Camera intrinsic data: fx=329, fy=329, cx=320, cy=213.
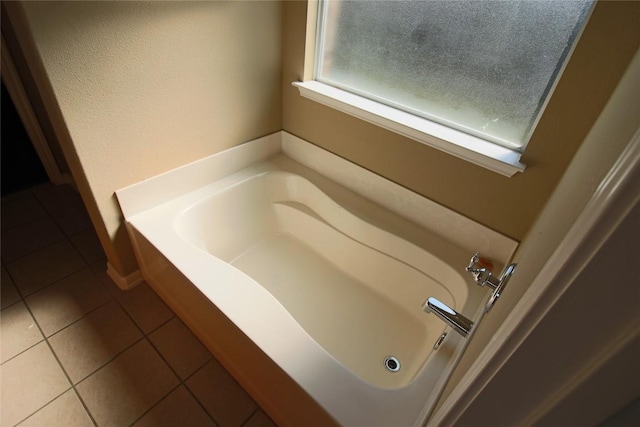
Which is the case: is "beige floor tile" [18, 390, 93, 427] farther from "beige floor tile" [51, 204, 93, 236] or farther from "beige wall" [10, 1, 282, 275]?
"beige floor tile" [51, 204, 93, 236]

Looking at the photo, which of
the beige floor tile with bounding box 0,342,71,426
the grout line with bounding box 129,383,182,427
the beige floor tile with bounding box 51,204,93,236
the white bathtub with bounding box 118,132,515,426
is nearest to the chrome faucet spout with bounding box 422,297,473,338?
the white bathtub with bounding box 118,132,515,426

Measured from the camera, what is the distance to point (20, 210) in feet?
6.65

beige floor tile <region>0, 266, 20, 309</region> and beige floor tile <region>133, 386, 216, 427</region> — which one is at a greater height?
beige floor tile <region>0, 266, 20, 309</region>

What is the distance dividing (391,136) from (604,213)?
1242 mm

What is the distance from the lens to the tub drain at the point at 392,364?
1320 mm

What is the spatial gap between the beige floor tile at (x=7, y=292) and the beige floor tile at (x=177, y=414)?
93 cm

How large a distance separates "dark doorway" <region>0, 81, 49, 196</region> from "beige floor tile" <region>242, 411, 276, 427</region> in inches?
85.6

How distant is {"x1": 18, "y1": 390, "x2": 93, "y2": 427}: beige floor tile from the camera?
3.84 ft

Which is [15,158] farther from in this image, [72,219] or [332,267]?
[332,267]

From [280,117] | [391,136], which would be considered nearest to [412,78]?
[391,136]

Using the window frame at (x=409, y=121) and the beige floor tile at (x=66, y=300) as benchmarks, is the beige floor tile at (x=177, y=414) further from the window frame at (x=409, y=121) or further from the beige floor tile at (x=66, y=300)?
the window frame at (x=409, y=121)

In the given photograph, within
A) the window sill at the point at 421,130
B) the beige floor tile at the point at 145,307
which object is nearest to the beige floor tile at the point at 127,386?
the beige floor tile at the point at 145,307

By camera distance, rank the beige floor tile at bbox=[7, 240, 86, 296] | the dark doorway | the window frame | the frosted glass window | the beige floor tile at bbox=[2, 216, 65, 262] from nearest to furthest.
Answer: the frosted glass window → the window frame → the beige floor tile at bbox=[7, 240, 86, 296] → the beige floor tile at bbox=[2, 216, 65, 262] → the dark doorway

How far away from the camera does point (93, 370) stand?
132 centimetres
